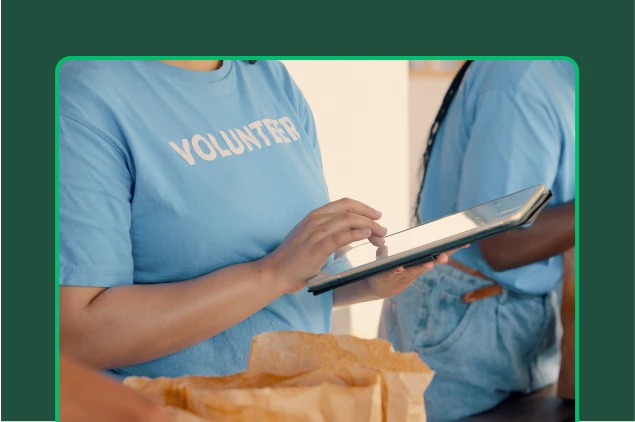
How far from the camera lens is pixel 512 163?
1256 millimetres

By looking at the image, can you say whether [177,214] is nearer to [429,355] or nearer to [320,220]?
[320,220]

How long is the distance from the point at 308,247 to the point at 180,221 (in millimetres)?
154

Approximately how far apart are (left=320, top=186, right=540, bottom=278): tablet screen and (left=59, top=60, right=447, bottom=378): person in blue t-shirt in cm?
2

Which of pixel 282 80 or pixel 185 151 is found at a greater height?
pixel 282 80

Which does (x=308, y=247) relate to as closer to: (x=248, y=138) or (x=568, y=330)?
(x=248, y=138)

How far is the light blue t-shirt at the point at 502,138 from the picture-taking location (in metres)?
1.25

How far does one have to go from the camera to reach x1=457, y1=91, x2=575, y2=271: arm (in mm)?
1252

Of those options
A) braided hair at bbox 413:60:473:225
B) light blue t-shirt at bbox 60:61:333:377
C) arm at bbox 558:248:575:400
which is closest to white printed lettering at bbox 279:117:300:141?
light blue t-shirt at bbox 60:61:333:377

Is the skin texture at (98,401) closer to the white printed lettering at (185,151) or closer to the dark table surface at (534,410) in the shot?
the white printed lettering at (185,151)

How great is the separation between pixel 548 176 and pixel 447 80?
209 mm

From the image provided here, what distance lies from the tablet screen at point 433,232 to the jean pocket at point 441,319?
0.25m

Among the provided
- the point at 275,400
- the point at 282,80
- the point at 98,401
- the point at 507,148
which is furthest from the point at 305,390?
the point at 507,148

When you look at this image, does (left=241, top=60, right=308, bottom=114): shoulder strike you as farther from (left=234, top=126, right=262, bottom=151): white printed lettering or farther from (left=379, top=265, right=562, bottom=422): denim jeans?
(left=379, top=265, right=562, bottom=422): denim jeans
